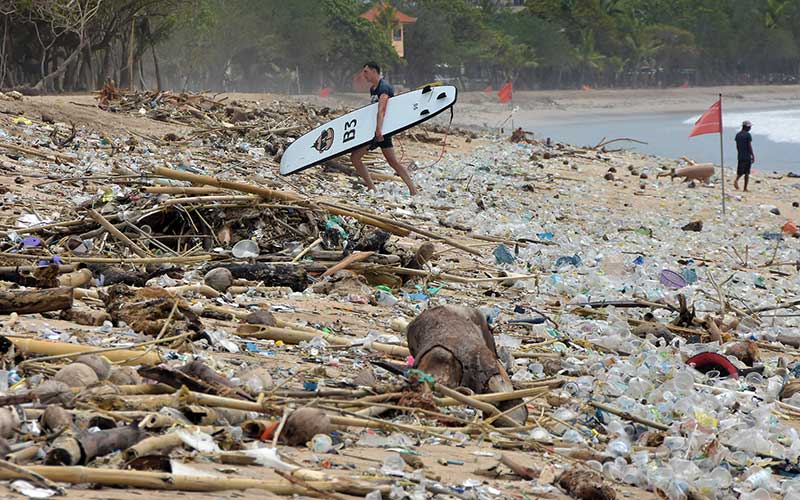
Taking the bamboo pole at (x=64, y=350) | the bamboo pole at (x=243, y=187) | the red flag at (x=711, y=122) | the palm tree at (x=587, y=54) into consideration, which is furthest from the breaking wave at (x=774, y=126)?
the bamboo pole at (x=64, y=350)

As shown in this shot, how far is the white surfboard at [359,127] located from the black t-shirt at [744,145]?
8729mm

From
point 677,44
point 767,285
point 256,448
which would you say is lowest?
point 767,285

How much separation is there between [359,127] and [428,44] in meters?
62.8

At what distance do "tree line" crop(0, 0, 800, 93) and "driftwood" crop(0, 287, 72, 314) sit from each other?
27.7 meters

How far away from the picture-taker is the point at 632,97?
265ft

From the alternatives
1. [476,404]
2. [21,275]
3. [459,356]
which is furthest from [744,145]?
[476,404]

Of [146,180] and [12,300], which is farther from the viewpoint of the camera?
[146,180]

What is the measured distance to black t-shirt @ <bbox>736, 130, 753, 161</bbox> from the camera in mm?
19125

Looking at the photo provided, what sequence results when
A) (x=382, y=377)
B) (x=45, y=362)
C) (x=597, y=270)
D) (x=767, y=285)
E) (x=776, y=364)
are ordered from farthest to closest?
(x=767, y=285), (x=597, y=270), (x=776, y=364), (x=382, y=377), (x=45, y=362)

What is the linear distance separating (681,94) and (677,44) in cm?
715

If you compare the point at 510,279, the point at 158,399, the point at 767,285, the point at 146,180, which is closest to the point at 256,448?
the point at 158,399

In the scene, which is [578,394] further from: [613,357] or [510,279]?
[510,279]

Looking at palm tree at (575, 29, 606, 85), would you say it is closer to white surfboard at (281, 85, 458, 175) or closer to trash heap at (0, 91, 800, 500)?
white surfboard at (281, 85, 458, 175)

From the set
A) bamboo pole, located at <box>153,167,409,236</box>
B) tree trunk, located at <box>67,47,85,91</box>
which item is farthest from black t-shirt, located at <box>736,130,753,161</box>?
tree trunk, located at <box>67,47,85,91</box>
